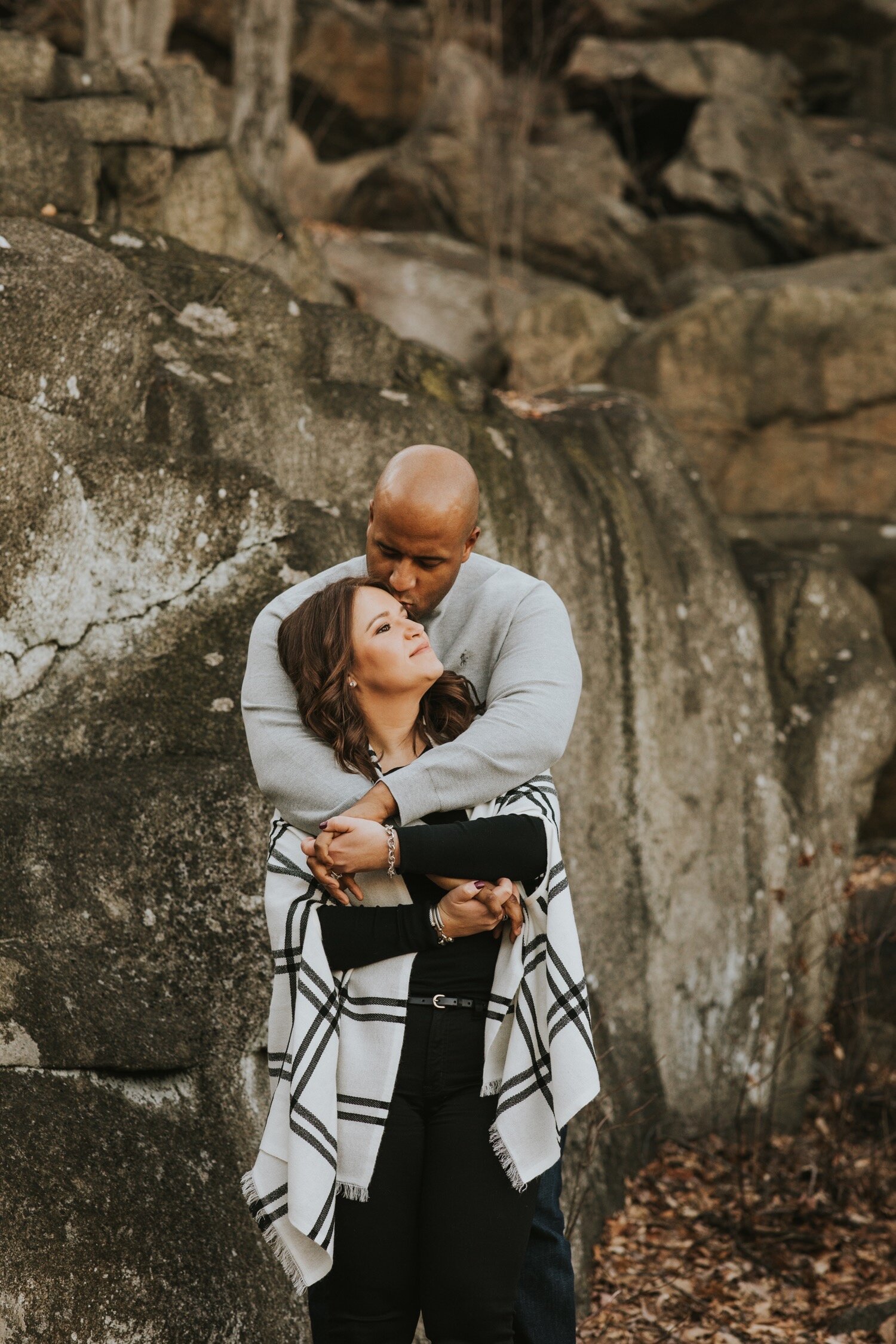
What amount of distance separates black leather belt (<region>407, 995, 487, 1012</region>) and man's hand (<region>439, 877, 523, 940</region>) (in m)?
0.12

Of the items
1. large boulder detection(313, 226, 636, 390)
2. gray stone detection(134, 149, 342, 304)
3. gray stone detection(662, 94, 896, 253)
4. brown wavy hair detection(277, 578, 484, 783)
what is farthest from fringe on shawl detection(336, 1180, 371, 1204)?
gray stone detection(662, 94, 896, 253)

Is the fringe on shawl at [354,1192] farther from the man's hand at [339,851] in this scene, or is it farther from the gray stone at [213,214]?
the gray stone at [213,214]

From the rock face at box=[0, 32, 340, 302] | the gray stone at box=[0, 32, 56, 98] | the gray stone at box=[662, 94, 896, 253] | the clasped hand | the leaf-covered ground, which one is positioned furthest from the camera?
the gray stone at box=[662, 94, 896, 253]

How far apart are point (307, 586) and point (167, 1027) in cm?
127

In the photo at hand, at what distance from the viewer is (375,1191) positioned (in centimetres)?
255

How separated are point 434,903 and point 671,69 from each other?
14572 millimetres

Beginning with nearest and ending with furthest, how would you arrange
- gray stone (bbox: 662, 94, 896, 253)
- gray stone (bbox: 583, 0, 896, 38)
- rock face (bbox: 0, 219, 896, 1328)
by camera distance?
rock face (bbox: 0, 219, 896, 1328) → gray stone (bbox: 662, 94, 896, 253) → gray stone (bbox: 583, 0, 896, 38)

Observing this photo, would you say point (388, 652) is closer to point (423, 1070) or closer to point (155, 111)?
point (423, 1070)

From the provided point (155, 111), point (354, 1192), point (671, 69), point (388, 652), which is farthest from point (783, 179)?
point (354, 1192)

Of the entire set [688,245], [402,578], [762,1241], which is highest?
[688,245]

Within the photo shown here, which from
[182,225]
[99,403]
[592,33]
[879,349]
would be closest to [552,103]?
[592,33]

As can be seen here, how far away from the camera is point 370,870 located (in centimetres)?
259

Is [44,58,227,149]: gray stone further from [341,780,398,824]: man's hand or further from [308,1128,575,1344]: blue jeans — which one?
[308,1128,575,1344]: blue jeans

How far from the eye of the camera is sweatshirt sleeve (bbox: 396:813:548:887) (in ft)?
8.36
